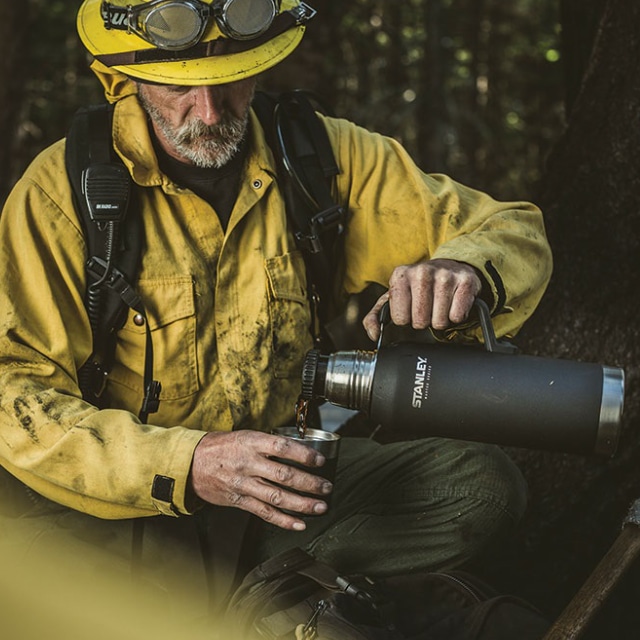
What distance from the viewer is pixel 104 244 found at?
255 cm

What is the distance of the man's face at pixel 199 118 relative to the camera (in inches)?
105

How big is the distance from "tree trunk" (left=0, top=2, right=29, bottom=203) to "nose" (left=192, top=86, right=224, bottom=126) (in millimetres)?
3574

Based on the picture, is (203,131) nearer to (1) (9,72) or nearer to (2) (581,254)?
(2) (581,254)

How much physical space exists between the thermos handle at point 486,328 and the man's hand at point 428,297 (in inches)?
0.9

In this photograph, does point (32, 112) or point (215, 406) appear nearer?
point (215, 406)

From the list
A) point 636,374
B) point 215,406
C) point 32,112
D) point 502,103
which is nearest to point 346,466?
point 215,406

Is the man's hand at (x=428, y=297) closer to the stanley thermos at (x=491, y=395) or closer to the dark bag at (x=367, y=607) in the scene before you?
the stanley thermos at (x=491, y=395)

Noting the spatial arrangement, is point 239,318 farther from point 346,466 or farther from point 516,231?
point 516,231

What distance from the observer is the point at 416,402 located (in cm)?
217

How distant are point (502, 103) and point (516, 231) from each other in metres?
9.87

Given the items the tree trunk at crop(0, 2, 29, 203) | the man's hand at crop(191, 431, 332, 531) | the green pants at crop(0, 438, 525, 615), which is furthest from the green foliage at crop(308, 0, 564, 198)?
the man's hand at crop(191, 431, 332, 531)

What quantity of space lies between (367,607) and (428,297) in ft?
2.76

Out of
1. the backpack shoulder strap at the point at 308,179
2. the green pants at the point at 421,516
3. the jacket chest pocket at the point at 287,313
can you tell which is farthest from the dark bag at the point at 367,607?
the backpack shoulder strap at the point at 308,179

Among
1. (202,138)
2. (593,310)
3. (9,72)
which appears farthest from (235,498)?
(9,72)
